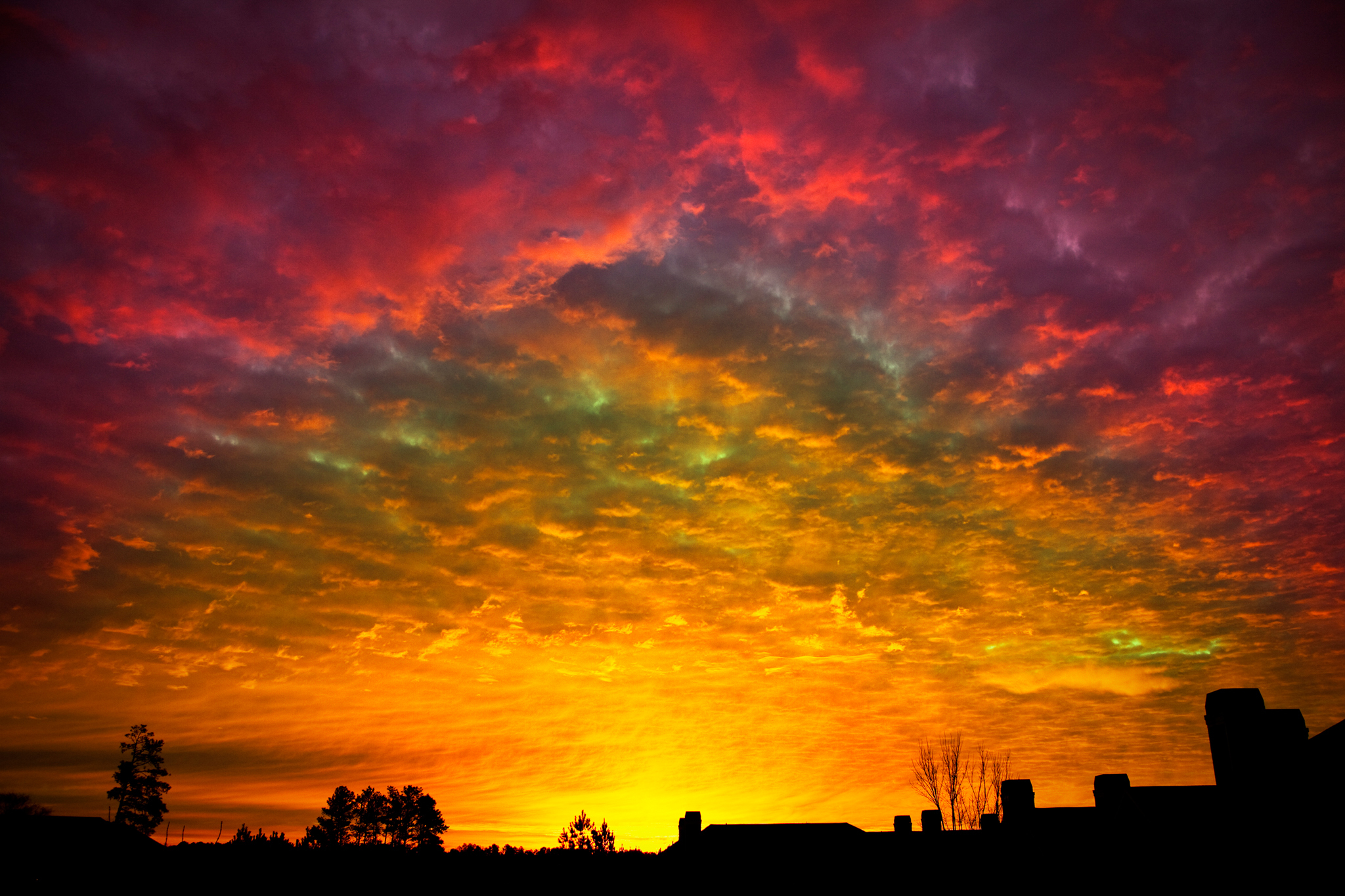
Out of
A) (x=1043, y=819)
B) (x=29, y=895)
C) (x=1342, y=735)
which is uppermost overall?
(x=1342, y=735)

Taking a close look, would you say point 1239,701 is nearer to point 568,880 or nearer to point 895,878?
point 895,878

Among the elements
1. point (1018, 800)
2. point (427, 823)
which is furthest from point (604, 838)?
point (1018, 800)

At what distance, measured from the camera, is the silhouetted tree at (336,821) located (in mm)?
117000

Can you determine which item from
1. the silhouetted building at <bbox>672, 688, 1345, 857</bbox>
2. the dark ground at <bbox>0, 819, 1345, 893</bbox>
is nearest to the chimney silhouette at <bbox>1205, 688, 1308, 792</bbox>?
the silhouetted building at <bbox>672, 688, 1345, 857</bbox>

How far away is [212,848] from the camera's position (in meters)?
41.1

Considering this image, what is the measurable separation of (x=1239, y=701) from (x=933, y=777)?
5894 centimetres

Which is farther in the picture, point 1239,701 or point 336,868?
point 336,868

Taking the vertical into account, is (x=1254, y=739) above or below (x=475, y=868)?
above

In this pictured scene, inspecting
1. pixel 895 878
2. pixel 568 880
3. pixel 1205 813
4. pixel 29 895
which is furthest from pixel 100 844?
pixel 1205 813

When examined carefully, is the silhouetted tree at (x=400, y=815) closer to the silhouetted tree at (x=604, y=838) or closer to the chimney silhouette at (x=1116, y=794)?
the silhouetted tree at (x=604, y=838)

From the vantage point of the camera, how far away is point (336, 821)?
11988cm

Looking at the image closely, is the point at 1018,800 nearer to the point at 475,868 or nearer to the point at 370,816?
the point at 475,868

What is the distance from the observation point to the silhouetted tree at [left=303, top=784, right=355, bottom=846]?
384ft

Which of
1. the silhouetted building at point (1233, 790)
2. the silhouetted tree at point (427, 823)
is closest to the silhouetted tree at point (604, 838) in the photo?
the silhouetted tree at point (427, 823)
